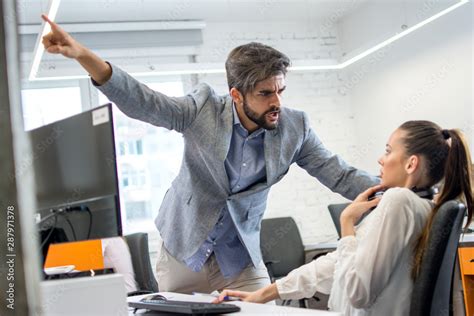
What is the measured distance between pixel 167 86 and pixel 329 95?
5.42 feet

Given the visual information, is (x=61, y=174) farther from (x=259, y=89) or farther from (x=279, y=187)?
(x=279, y=187)

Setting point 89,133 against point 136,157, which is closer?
point 89,133

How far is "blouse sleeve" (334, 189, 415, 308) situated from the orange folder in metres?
1.91

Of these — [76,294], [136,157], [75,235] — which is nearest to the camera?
[76,294]

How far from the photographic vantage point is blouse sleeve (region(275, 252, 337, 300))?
1.57 meters

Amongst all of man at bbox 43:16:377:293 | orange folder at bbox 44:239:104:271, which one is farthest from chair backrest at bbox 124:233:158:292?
man at bbox 43:16:377:293

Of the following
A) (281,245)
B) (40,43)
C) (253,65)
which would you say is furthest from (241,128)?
(281,245)

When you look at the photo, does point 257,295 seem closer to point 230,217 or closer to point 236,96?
point 230,217

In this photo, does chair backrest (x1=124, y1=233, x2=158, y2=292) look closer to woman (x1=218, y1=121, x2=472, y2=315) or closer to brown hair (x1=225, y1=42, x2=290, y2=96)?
brown hair (x1=225, y1=42, x2=290, y2=96)

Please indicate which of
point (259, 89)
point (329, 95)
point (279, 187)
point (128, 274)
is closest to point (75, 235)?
point (259, 89)

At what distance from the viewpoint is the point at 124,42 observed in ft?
18.4

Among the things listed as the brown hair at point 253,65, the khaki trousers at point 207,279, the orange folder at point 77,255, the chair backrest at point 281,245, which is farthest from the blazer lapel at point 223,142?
the chair backrest at point 281,245

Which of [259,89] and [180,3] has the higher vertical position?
[180,3]

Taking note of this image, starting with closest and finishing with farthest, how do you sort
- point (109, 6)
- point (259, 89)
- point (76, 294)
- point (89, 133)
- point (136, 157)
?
point (76, 294), point (89, 133), point (259, 89), point (109, 6), point (136, 157)
